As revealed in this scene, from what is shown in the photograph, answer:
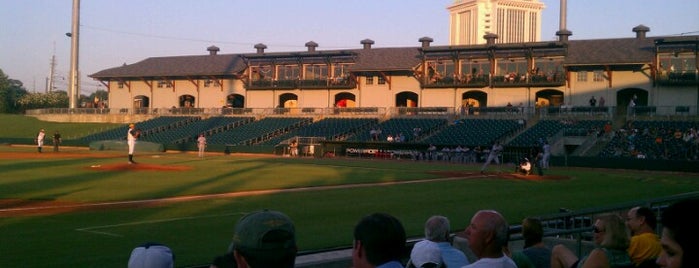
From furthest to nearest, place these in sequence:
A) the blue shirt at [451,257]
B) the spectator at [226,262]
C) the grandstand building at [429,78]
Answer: the grandstand building at [429,78]
the blue shirt at [451,257]
the spectator at [226,262]

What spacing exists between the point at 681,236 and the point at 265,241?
209 cm

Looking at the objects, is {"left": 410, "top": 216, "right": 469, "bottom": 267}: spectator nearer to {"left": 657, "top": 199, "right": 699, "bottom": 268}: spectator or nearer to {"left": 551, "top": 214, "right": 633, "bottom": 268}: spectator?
{"left": 551, "top": 214, "right": 633, "bottom": 268}: spectator

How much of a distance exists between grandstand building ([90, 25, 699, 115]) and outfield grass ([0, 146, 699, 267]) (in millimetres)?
21494

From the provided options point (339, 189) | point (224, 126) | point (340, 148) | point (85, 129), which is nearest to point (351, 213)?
point (339, 189)

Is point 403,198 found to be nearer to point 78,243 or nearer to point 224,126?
point 78,243

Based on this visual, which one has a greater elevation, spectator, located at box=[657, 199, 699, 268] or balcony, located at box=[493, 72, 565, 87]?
balcony, located at box=[493, 72, 565, 87]

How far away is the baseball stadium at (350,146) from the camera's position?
16812mm

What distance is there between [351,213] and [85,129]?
210 ft

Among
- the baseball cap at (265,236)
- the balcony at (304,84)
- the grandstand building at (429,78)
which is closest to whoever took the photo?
the baseball cap at (265,236)

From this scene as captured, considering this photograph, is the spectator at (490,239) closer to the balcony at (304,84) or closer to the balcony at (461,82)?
the balcony at (461,82)

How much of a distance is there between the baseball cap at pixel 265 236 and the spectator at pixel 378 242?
663 millimetres

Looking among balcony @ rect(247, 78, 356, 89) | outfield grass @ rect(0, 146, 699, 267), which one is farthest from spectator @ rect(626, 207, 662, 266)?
balcony @ rect(247, 78, 356, 89)

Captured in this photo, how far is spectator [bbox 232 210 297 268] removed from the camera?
385 cm

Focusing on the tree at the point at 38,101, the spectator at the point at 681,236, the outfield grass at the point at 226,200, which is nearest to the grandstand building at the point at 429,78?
the outfield grass at the point at 226,200
